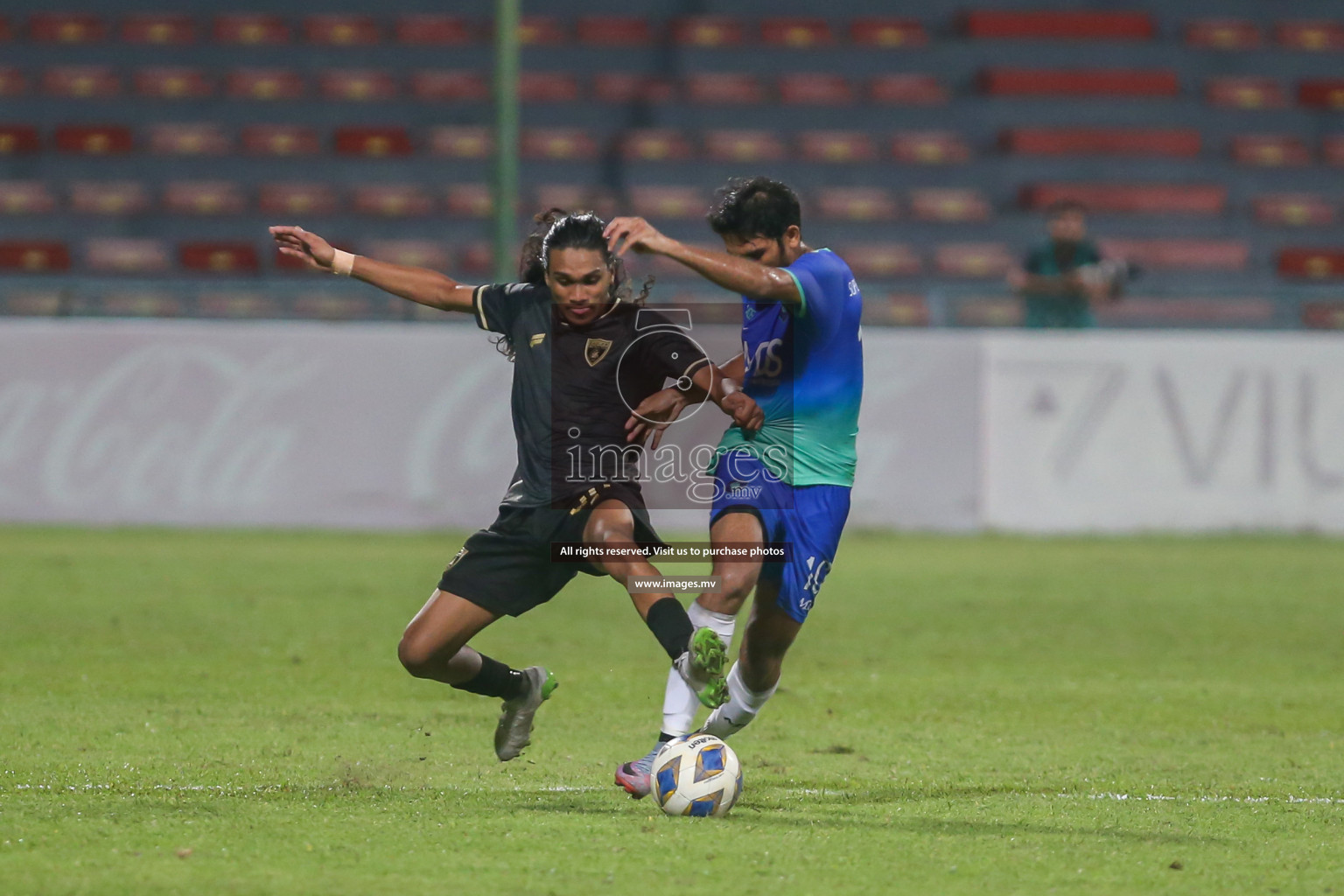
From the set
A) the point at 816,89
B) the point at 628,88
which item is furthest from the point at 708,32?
the point at 816,89

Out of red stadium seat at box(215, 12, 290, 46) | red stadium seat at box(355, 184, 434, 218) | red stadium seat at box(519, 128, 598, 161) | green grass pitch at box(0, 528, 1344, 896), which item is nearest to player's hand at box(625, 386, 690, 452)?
green grass pitch at box(0, 528, 1344, 896)

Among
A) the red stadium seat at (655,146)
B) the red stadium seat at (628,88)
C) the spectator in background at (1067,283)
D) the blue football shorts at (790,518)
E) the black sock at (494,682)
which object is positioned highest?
the red stadium seat at (628,88)

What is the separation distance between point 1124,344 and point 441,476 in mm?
5555

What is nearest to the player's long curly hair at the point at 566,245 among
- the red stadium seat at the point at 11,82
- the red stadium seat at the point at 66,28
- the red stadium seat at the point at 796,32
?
the red stadium seat at the point at 796,32

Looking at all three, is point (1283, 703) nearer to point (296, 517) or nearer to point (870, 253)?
point (296, 517)

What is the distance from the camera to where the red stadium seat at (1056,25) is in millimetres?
22016

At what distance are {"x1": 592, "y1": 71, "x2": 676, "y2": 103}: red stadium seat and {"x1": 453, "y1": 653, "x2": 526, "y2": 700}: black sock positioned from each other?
631 inches

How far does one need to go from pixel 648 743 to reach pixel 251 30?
1776cm

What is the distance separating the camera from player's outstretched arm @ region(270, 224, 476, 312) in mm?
5562

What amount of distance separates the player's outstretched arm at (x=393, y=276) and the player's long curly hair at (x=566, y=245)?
8.4 inches

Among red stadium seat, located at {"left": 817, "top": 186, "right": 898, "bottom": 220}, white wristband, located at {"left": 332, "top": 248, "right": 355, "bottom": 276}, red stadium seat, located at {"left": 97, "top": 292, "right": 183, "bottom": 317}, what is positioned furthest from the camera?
red stadium seat, located at {"left": 817, "top": 186, "right": 898, "bottom": 220}

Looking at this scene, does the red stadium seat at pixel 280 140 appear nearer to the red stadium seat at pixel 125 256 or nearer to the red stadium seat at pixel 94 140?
the red stadium seat at pixel 94 140

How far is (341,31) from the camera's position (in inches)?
869

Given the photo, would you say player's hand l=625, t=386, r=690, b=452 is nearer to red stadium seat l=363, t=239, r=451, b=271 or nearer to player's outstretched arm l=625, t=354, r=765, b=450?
player's outstretched arm l=625, t=354, r=765, b=450
